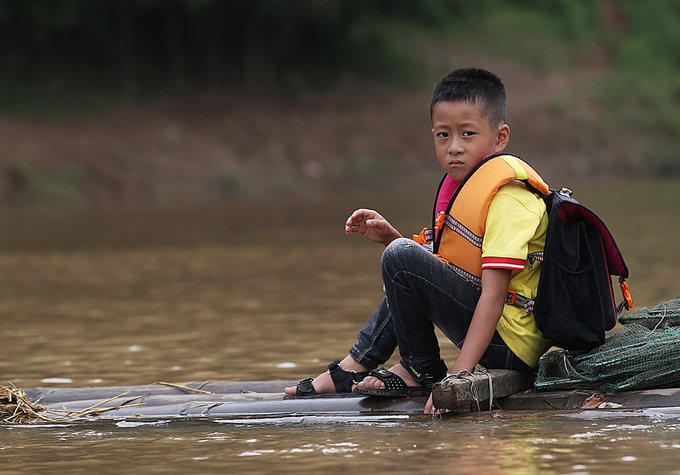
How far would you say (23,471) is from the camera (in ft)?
11.1

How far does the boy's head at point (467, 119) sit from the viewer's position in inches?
149

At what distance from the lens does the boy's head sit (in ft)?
12.4

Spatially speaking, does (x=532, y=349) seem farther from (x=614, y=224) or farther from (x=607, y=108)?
(x=607, y=108)

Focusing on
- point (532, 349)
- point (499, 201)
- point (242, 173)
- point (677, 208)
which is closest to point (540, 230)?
point (499, 201)

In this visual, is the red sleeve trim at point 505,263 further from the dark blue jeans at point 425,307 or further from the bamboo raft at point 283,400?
the bamboo raft at point 283,400

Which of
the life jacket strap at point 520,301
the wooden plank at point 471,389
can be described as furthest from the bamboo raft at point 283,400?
the life jacket strap at point 520,301

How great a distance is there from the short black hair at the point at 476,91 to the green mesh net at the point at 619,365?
3.10 feet

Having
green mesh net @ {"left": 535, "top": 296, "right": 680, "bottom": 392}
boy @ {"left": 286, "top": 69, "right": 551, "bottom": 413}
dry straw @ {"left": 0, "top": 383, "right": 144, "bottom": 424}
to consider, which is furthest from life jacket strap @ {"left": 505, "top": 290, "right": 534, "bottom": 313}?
dry straw @ {"left": 0, "top": 383, "right": 144, "bottom": 424}

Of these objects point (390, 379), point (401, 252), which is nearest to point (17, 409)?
point (390, 379)

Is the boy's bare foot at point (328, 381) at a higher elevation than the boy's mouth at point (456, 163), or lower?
lower

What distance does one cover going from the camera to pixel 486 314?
11.8ft

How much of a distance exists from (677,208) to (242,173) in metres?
10.2

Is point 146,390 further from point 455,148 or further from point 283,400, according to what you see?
point 455,148

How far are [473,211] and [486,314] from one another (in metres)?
0.39
